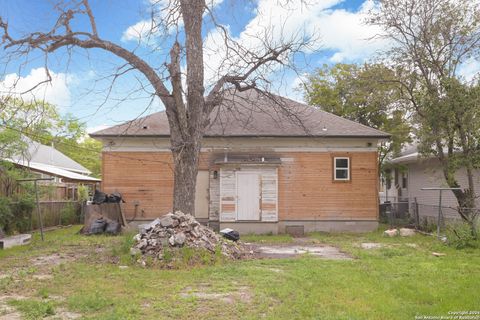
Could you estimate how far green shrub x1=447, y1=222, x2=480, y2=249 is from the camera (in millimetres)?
11555

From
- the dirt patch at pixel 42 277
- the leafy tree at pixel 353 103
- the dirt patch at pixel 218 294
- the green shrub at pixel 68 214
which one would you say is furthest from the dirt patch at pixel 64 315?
the leafy tree at pixel 353 103

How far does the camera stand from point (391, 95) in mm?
18672

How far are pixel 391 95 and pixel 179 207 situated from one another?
37.1ft

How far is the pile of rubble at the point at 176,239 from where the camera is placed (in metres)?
9.78

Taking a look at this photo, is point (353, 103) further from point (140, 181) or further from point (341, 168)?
point (140, 181)

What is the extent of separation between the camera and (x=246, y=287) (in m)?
7.19

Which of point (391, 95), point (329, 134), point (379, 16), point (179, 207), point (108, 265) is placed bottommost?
point (108, 265)

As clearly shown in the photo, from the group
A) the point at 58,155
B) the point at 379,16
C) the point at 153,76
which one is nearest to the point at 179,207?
the point at 153,76

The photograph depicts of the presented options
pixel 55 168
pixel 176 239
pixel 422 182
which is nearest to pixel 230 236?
pixel 176 239

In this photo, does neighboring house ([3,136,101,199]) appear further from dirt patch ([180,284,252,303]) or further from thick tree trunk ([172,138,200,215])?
dirt patch ([180,284,252,303])

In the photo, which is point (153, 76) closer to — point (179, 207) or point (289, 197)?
point (179, 207)

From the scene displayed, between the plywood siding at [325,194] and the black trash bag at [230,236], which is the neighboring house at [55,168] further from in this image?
the black trash bag at [230,236]

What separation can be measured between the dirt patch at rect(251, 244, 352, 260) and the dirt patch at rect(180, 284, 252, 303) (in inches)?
156

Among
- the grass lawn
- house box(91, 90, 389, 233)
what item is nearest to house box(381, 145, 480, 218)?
house box(91, 90, 389, 233)
